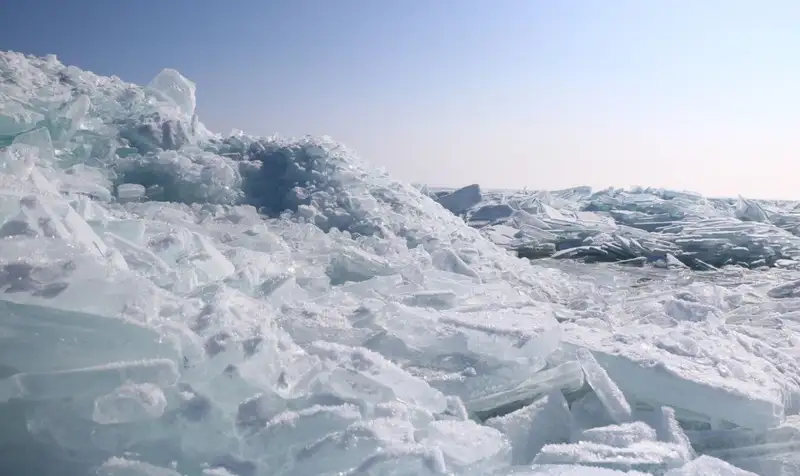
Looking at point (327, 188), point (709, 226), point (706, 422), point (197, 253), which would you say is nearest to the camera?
point (706, 422)

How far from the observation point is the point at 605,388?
7.66ft

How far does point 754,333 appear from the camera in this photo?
3.71m

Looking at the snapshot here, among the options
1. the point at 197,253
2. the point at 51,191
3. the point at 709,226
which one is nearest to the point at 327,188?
the point at 197,253

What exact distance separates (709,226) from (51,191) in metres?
10.6

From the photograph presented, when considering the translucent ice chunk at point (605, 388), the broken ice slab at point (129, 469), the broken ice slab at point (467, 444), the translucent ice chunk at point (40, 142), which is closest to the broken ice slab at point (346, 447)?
the broken ice slab at point (467, 444)

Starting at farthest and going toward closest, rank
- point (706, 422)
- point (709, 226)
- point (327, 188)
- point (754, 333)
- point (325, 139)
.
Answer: point (709, 226) < point (325, 139) < point (327, 188) < point (754, 333) < point (706, 422)

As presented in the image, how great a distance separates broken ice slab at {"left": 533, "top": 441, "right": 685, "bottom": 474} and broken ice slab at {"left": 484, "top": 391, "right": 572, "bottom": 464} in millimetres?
163

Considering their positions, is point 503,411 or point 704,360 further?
point 704,360

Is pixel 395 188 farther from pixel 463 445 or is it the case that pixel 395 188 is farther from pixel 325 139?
pixel 463 445

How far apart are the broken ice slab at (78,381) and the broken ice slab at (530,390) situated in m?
1.29

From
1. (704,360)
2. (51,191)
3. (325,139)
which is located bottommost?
(704,360)

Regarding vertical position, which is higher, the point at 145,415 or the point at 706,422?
the point at 145,415

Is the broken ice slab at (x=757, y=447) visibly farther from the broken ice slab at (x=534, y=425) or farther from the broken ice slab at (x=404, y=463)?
the broken ice slab at (x=404, y=463)

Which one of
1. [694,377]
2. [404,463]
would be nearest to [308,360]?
[404,463]
